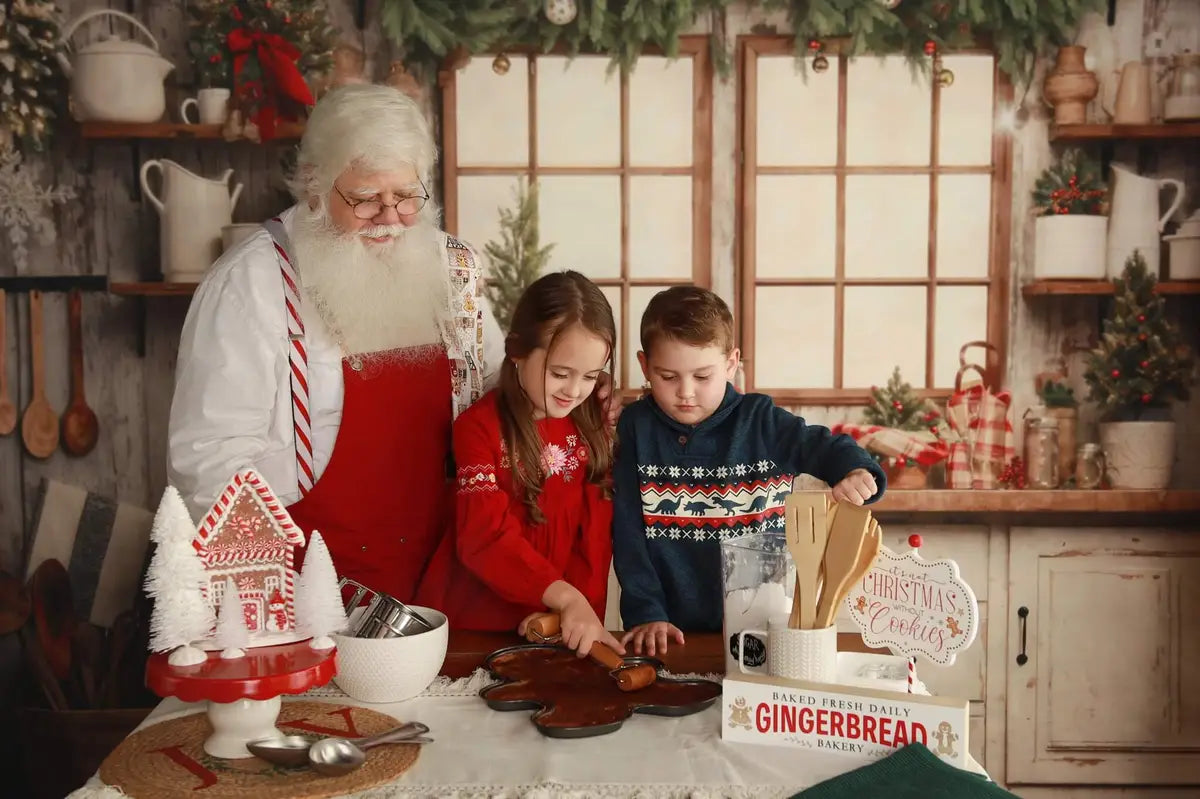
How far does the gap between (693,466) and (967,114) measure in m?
2.03

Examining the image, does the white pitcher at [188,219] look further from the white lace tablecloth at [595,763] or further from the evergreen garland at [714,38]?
the white lace tablecloth at [595,763]

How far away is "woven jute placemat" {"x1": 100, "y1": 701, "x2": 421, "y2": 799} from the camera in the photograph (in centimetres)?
108

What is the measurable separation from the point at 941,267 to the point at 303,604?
2629 mm

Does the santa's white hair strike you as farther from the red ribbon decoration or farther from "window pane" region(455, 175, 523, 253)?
"window pane" region(455, 175, 523, 253)

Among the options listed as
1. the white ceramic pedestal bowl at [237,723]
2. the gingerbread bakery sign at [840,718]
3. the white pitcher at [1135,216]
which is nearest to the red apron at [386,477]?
the white ceramic pedestal bowl at [237,723]

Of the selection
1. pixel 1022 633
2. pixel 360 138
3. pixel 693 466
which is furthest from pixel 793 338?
pixel 360 138

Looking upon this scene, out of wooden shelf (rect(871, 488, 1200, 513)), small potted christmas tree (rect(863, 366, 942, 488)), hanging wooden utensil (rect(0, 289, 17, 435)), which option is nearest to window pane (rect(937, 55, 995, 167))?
small potted christmas tree (rect(863, 366, 942, 488))

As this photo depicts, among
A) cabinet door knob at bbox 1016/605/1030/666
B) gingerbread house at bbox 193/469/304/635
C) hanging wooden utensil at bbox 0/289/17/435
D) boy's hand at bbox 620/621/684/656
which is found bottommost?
cabinet door knob at bbox 1016/605/1030/666

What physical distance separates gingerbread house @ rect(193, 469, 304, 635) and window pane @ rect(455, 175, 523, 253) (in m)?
2.16

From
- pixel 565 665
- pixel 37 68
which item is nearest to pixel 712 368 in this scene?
pixel 565 665

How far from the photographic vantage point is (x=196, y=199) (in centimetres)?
305

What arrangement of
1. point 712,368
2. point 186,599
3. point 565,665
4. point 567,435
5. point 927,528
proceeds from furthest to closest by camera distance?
point 927,528, point 567,435, point 712,368, point 565,665, point 186,599

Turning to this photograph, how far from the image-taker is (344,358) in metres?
2.01

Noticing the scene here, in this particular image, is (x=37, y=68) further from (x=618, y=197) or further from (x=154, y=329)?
(x=618, y=197)
